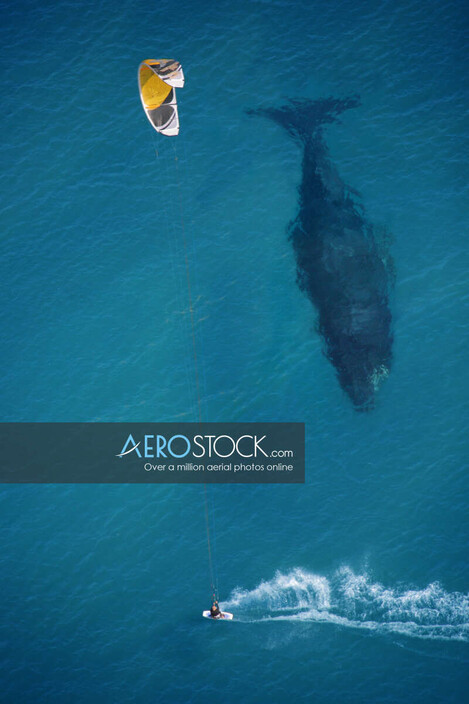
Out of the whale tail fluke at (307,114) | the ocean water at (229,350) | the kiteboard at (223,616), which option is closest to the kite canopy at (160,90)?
the ocean water at (229,350)

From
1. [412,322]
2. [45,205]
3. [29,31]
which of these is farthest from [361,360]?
[29,31]

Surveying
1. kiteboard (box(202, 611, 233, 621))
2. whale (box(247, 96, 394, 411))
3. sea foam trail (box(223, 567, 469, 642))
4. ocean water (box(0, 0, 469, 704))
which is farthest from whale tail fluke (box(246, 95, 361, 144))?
kiteboard (box(202, 611, 233, 621))

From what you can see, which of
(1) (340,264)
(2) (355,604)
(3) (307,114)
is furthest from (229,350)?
(2) (355,604)

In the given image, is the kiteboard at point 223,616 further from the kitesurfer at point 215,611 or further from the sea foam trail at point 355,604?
the sea foam trail at point 355,604

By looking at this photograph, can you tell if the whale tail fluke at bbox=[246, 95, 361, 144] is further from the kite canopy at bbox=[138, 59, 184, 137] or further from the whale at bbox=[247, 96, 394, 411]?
the kite canopy at bbox=[138, 59, 184, 137]

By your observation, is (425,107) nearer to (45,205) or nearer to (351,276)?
(351,276)

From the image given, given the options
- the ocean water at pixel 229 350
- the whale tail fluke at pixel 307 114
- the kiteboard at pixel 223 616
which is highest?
the whale tail fluke at pixel 307 114
